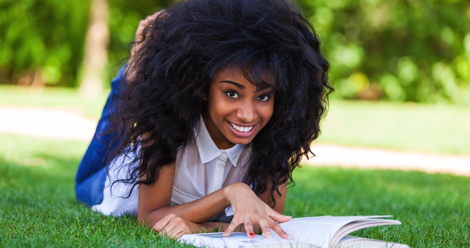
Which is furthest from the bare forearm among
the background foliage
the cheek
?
the background foliage

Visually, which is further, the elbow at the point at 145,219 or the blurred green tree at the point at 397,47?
the blurred green tree at the point at 397,47

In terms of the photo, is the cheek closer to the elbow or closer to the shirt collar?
the shirt collar

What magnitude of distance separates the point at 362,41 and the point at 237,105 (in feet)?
56.5

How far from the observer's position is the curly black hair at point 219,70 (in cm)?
213

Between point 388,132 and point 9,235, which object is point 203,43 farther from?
point 388,132

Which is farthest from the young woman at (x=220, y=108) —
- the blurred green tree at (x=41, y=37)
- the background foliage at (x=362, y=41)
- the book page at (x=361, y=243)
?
the blurred green tree at (x=41, y=37)

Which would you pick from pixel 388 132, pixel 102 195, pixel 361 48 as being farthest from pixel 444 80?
pixel 102 195

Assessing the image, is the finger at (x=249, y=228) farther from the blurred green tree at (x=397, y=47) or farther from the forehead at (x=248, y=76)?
the blurred green tree at (x=397, y=47)

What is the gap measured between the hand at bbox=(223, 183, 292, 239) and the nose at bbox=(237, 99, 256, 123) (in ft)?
0.90

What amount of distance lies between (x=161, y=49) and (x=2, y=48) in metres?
18.6

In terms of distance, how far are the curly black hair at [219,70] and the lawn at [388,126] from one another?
4.47 meters

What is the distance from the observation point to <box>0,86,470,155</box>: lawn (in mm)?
8188

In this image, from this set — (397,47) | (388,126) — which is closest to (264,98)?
(388,126)

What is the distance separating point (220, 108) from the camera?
216cm
